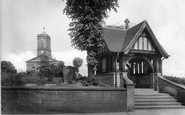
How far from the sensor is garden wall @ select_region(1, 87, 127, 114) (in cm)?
1140

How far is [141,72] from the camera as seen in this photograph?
832 inches

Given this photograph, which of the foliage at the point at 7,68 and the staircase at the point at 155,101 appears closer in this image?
the staircase at the point at 155,101

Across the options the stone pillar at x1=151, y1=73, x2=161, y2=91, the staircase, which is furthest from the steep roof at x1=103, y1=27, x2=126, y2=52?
the staircase

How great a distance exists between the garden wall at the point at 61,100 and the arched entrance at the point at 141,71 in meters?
7.57

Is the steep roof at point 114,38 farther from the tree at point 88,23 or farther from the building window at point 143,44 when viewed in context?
the tree at point 88,23

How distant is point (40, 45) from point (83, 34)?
7976 centimetres

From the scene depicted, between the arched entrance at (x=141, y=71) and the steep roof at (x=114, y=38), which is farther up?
the steep roof at (x=114, y=38)

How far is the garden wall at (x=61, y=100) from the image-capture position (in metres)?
11.4

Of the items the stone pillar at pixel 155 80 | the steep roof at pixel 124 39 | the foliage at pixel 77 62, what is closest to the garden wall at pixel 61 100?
the steep roof at pixel 124 39

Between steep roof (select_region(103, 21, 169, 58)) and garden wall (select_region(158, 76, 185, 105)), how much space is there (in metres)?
2.98

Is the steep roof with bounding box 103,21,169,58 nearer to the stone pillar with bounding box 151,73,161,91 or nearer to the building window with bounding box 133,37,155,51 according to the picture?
the building window with bounding box 133,37,155,51

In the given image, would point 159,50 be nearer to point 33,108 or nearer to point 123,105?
point 123,105

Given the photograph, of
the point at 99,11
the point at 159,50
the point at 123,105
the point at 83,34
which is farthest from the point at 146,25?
the point at 123,105

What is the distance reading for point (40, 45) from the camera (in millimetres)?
91062
